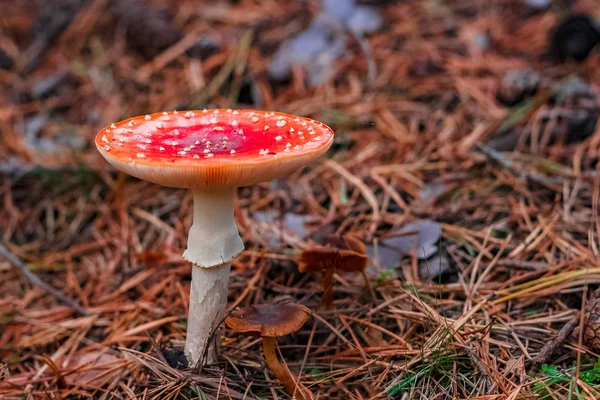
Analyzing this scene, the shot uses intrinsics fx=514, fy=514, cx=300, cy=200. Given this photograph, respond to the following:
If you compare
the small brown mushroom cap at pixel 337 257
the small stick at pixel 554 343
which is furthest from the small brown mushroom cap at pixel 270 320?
the small stick at pixel 554 343

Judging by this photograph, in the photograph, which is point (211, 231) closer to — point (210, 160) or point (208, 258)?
point (208, 258)

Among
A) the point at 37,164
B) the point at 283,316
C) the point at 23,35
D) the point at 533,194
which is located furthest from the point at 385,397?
the point at 23,35

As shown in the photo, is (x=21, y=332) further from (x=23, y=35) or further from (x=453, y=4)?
(x=453, y=4)

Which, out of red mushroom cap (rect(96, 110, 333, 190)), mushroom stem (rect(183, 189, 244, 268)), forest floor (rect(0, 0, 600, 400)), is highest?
red mushroom cap (rect(96, 110, 333, 190))

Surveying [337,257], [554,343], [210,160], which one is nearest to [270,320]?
[337,257]

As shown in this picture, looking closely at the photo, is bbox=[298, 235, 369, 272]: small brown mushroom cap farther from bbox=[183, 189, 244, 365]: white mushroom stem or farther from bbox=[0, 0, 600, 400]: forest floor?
bbox=[183, 189, 244, 365]: white mushroom stem

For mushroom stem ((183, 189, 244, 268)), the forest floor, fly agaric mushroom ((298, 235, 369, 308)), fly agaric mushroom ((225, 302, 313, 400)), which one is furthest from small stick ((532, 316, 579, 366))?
mushroom stem ((183, 189, 244, 268))
